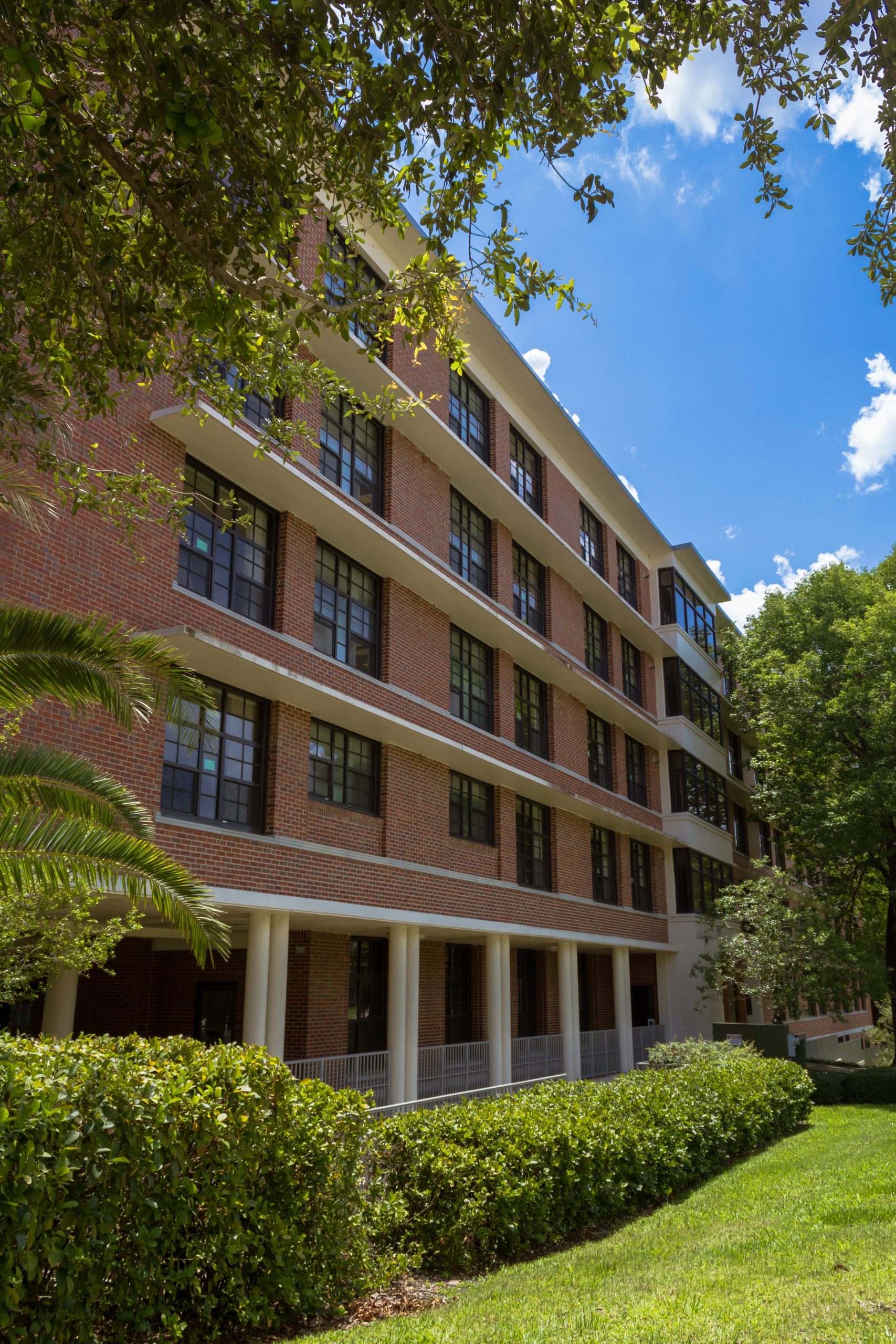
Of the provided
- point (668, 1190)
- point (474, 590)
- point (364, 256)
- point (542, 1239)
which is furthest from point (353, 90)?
point (474, 590)

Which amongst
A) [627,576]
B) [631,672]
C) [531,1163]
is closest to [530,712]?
[631,672]

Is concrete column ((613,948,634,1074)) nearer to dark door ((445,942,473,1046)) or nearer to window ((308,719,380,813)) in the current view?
dark door ((445,942,473,1046))

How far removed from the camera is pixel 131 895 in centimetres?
846

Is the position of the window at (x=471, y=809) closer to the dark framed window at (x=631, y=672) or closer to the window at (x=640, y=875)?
the window at (x=640, y=875)

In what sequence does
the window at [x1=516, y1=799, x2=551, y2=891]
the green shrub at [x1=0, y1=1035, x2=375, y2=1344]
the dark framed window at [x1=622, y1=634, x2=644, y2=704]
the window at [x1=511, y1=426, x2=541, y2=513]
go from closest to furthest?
1. the green shrub at [x1=0, y1=1035, x2=375, y2=1344]
2. the window at [x1=516, y1=799, x2=551, y2=891]
3. the window at [x1=511, y1=426, x2=541, y2=513]
4. the dark framed window at [x1=622, y1=634, x2=644, y2=704]

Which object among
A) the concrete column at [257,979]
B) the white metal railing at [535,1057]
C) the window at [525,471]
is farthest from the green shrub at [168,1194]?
the window at [525,471]

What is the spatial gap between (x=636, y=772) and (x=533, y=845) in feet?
28.7

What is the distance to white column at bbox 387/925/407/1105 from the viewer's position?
16.8 meters

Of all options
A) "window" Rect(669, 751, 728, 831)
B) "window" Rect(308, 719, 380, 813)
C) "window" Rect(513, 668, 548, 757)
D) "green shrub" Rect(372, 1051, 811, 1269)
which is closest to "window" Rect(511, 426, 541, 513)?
"window" Rect(513, 668, 548, 757)

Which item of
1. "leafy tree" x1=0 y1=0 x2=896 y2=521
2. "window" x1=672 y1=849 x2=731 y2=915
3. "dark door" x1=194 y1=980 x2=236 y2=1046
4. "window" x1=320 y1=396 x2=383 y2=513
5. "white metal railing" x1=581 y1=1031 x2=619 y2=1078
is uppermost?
"window" x1=320 y1=396 x2=383 y2=513

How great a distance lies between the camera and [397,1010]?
1733 centimetres

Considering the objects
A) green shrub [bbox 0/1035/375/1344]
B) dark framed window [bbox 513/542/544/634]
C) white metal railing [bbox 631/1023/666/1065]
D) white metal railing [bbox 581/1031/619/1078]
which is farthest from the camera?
white metal railing [bbox 631/1023/666/1065]

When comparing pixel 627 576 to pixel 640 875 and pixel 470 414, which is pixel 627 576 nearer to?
pixel 640 875

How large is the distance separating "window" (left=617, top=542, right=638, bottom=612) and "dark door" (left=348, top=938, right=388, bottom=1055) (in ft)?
54.7
